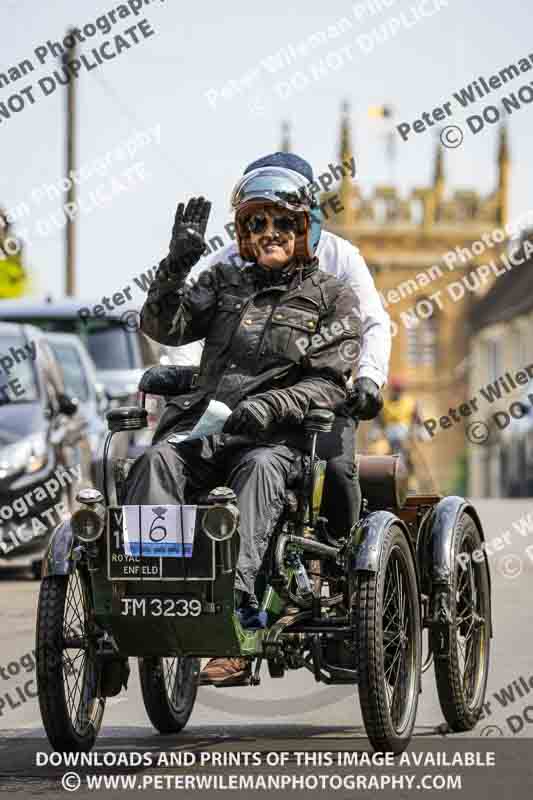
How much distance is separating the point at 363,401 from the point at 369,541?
72cm

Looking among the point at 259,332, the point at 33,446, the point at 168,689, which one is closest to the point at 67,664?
the point at 168,689

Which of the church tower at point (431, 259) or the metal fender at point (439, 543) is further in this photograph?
the church tower at point (431, 259)

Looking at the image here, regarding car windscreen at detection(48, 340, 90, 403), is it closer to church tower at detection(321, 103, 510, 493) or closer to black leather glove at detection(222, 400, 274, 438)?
black leather glove at detection(222, 400, 274, 438)

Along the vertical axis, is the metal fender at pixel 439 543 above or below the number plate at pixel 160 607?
above

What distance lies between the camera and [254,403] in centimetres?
701

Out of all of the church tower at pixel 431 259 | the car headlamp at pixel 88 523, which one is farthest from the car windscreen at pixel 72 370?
the church tower at pixel 431 259

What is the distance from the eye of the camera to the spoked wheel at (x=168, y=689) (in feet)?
24.8

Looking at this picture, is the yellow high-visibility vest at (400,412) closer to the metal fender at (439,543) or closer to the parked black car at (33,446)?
the parked black car at (33,446)

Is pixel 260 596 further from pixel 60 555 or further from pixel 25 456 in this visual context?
pixel 25 456

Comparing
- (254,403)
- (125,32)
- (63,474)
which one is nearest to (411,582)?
(254,403)

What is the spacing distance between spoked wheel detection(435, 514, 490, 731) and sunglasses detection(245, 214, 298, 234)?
128cm

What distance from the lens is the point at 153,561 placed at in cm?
658

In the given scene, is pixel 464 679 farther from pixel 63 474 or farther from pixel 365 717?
pixel 63 474

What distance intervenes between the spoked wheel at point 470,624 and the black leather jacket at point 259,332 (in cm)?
86
